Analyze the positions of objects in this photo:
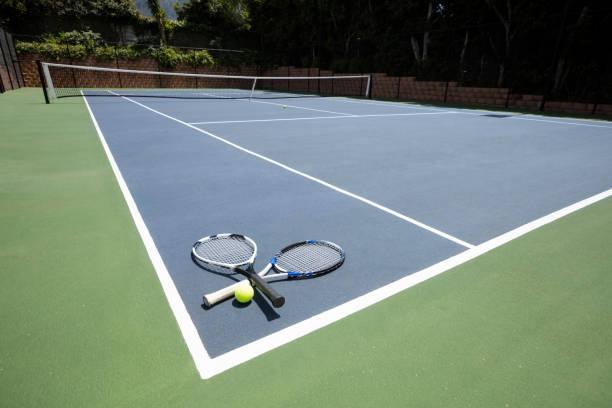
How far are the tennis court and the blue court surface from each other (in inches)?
0.8

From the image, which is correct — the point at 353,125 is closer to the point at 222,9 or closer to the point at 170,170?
the point at 170,170

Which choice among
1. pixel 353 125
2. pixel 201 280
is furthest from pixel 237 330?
pixel 353 125

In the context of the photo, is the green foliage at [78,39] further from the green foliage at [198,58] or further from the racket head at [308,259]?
the racket head at [308,259]

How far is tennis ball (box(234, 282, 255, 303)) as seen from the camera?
231 cm

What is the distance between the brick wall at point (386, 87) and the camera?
1766 centimetres

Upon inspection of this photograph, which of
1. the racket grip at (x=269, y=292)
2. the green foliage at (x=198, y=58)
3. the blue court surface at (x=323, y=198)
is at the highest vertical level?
the green foliage at (x=198, y=58)

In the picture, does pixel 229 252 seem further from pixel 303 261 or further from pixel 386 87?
pixel 386 87

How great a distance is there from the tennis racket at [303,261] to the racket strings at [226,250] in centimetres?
20

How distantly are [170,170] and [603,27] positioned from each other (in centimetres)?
2010

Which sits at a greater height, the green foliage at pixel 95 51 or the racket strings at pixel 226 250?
the green foliage at pixel 95 51

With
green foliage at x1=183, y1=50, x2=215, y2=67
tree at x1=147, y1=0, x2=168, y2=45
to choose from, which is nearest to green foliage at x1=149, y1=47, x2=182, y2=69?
green foliage at x1=183, y1=50, x2=215, y2=67

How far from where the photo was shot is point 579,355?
1966 millimetres

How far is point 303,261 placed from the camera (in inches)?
107

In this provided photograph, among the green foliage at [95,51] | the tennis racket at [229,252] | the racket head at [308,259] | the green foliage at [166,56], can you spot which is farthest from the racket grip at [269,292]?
the green foliage at [166,56]
